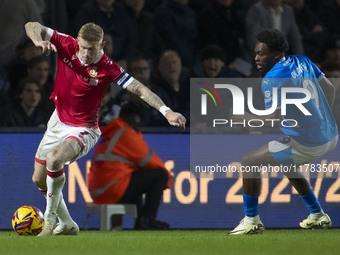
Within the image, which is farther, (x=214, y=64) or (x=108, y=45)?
(x=214, y=64)

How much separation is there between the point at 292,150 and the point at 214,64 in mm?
2623

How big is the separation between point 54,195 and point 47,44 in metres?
1.52

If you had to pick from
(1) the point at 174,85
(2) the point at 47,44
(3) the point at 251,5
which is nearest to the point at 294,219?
(1) the point at 174,85

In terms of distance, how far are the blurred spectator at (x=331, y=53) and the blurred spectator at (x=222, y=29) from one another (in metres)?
1.07

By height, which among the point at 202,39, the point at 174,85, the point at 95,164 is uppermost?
the point at 202,39

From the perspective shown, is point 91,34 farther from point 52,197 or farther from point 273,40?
point 273,40

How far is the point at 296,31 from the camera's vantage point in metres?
10.8

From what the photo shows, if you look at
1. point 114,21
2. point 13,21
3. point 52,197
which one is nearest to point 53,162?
point 52,197

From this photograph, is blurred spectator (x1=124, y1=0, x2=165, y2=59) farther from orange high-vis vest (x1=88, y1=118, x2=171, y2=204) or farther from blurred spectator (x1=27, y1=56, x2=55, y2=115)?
orange high-vis vest (x1=88, y1=118, x2=171, y2=204)

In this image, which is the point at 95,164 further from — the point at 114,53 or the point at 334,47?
the point at 334,47

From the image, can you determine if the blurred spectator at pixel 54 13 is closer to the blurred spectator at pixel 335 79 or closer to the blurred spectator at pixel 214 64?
the blurred spectator at pixel 214 64

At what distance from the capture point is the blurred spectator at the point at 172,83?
9953 mm

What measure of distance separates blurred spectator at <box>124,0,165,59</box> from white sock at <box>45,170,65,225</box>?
3.25 metres

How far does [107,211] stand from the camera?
9.25m
